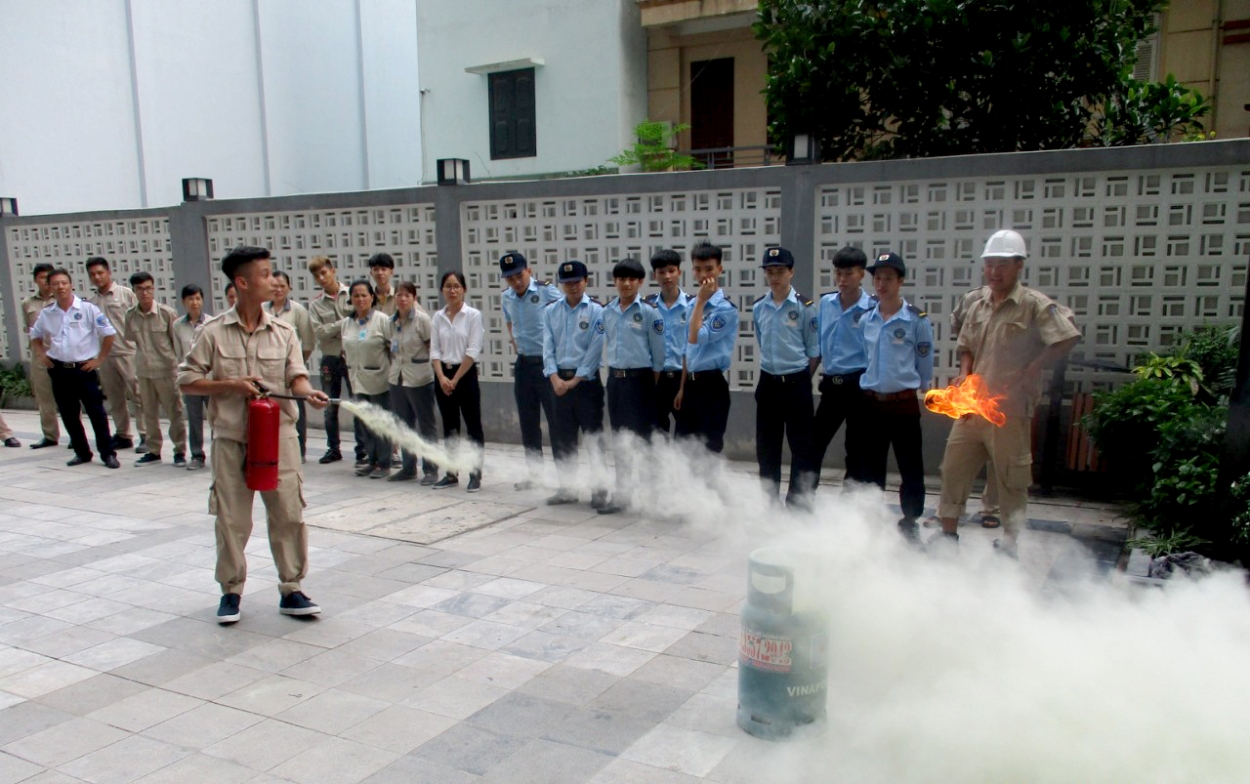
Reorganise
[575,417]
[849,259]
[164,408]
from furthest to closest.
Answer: [164,408], [575,417], [849,259]

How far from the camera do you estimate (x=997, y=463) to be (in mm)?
5473

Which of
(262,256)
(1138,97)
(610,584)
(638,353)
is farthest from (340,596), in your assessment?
(1138,97)

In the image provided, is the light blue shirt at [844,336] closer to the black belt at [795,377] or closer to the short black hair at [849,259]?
the black belt at [795,377]

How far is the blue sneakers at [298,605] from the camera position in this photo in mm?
4930

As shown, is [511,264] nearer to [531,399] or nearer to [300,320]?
[531,399]

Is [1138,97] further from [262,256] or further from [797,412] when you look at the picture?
[262,256]

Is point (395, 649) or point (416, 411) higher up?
point (416, 411)

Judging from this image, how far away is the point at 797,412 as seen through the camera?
21.1 ft

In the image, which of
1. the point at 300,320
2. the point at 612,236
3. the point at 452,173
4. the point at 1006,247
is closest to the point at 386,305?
the point at 300,320

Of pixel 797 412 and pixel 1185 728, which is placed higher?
pixel 797 412

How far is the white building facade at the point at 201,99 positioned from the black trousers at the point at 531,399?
Answer: 464 inches

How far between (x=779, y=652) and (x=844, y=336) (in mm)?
3255

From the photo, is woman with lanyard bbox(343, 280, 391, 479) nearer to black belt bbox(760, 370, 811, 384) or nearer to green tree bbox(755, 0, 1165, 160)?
black belt bbox(760, 370, 811, 384)

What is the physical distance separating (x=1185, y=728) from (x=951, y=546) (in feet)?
8.72
